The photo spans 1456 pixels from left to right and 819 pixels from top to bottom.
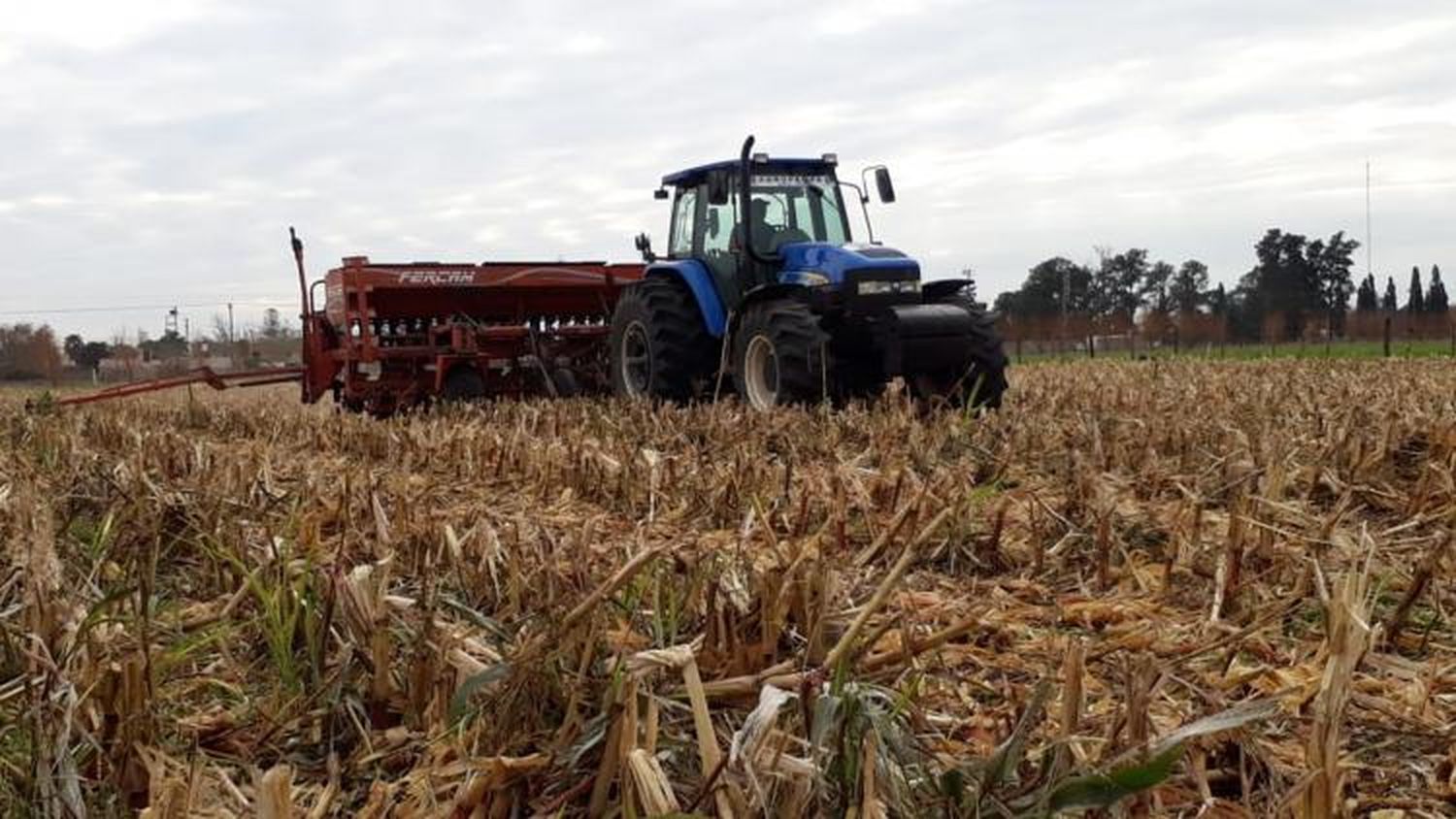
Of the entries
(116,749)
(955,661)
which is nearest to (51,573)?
(116,749)

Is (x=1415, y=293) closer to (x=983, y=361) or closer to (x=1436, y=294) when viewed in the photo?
(x=1436, y=294)

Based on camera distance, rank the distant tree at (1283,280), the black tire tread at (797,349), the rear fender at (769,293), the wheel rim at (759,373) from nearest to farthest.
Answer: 1. the black tire tread at (797,349)
2. the rear fender at (769,293)
3. the wheel rim at (759,373)
4. the distant tree at (1283,280)

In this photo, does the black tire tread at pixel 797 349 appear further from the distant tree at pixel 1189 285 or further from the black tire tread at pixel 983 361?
the distant tree at pixel 1189 285

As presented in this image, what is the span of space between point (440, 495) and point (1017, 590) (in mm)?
2706

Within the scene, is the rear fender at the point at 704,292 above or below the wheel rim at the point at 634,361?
above

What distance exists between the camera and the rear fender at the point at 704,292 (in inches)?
381

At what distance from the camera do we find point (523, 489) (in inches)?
212

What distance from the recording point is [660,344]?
9.70 meters

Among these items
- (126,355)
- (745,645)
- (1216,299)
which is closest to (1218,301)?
(1216,299)

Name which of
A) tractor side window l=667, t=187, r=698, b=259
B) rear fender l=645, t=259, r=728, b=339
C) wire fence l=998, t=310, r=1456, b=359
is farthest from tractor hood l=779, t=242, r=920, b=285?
wire fence l=998, t=310, r=1456, b=359

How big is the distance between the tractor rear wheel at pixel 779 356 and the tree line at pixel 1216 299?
43.0 meters

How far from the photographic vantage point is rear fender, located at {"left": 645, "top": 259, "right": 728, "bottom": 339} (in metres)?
9.67

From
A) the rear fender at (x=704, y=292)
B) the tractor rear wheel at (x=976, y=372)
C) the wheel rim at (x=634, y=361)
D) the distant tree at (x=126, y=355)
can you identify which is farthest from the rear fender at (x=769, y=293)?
the distant tree at (x=126, y=355)

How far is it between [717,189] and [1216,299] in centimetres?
7075
